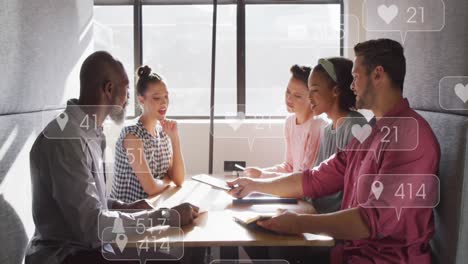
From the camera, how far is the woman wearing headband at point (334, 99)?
1.81 m

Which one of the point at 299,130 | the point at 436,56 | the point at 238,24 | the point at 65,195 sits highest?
the point at 238,24

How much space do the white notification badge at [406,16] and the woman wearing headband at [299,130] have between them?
0.43 m

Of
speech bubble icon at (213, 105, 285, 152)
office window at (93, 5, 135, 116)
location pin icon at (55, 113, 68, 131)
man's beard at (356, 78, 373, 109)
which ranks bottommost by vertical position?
speech bubble icon at (213, 105, 285, 152)

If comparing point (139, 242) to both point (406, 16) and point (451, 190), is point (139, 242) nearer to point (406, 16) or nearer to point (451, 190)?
point (451, 190)

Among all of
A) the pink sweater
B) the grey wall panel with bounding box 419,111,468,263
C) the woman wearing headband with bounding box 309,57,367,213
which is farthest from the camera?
the pink sweater

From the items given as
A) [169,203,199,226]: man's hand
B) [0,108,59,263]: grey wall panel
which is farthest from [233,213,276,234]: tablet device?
[0,108,59,263]: grey wall panel

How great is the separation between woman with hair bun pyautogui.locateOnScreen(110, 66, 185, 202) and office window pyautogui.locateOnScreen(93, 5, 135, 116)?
1188 millimetres

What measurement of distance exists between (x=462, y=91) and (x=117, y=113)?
1.10 metres

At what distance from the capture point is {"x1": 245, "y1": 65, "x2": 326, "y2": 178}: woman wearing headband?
212 cm

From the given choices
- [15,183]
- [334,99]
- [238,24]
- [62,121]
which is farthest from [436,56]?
[238,24]

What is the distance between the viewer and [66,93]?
1.94 metres

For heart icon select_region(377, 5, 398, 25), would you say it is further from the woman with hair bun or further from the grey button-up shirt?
the grey button-up shirt

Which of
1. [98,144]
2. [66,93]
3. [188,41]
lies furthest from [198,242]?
[188,41]

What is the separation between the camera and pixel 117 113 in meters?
1.59
